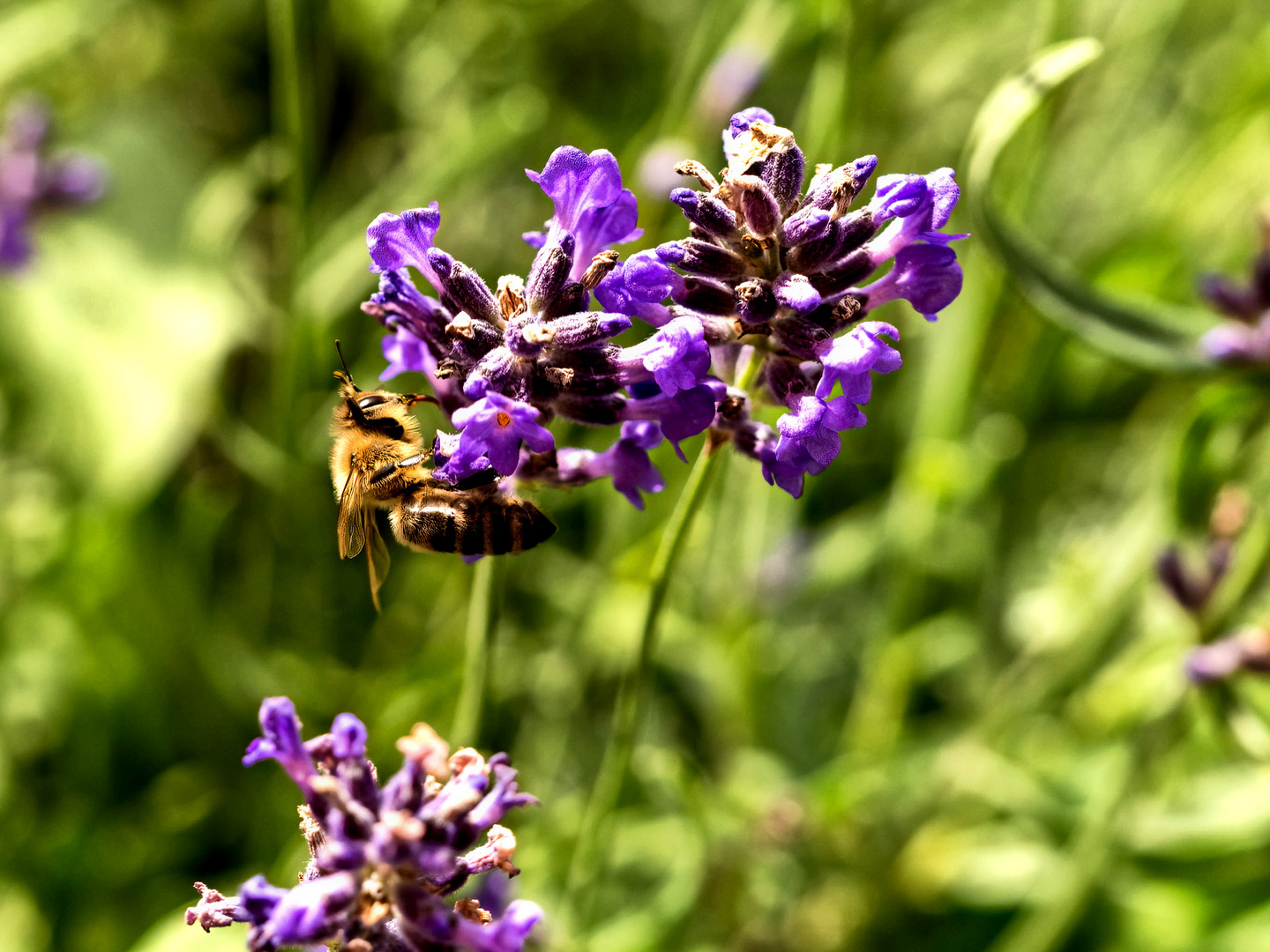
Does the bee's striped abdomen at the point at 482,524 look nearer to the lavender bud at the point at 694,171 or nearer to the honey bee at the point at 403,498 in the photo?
the honey bee at the point at 403,498

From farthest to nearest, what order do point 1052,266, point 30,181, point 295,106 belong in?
point 30,181 → point 295,106 → point 1052,266

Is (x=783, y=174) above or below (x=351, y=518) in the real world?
above

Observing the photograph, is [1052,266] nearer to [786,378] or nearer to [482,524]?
[786,378]

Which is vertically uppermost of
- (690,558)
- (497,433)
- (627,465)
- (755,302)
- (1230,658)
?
(755,302)

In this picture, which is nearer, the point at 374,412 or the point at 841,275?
the point at 841,275

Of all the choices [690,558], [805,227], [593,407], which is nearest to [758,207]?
[805,227]

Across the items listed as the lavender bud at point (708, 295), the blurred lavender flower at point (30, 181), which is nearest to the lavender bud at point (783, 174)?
the lavender bud at point (708, 295)

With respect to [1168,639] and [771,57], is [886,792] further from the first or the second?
[771,57]

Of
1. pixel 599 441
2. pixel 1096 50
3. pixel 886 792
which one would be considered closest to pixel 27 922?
pixel 599 441

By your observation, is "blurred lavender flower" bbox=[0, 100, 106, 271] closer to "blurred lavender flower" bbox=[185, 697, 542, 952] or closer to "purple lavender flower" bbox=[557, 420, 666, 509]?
"purple lavender flower" bbox=[557, 420, 666, 509]
